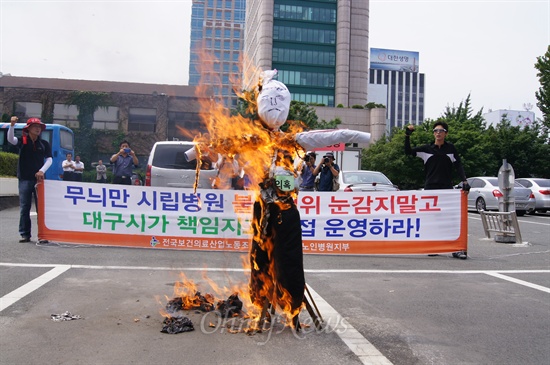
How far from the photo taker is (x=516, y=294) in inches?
238

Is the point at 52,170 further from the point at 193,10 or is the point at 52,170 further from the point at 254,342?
the point at 254,342

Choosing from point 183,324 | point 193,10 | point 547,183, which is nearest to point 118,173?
point 193,10

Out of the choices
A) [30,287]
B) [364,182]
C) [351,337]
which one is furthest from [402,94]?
[351,337]

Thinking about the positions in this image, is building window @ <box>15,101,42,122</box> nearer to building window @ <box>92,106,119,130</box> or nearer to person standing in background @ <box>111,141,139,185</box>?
building window @ <box>92,106,119,130</box>

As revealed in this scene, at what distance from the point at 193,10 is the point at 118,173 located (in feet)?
22.7

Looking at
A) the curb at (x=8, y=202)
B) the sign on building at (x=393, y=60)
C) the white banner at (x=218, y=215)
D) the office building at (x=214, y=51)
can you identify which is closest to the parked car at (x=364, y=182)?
the white banner at (x=218, y=215)

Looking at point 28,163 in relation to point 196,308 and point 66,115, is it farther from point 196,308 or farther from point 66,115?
point 66,115

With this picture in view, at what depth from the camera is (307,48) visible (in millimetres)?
78750

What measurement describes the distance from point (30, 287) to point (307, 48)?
76942 millimetres

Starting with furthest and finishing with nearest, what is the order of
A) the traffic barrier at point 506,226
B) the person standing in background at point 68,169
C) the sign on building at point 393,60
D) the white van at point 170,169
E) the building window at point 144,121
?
the sign on building at point 393,60
the building window at point 144,121
the person standing in background at point 68,169
the traffic barrier at point 506,226
the white van at point 170,169

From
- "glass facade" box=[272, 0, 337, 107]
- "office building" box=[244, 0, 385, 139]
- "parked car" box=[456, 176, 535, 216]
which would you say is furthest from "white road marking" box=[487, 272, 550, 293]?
"glass facade" box=[272, 0, 337, 107]

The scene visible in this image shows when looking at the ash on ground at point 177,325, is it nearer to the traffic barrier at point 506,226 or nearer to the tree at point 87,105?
the traffic barrier at point 506,226

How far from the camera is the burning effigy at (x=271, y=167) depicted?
416 cm

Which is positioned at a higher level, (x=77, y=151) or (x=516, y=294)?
(x=77, y=151)
